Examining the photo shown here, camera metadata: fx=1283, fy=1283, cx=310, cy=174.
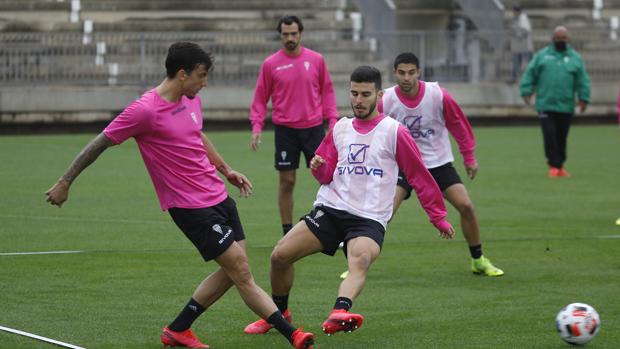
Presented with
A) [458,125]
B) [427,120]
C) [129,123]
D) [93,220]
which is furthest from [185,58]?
[93,220]

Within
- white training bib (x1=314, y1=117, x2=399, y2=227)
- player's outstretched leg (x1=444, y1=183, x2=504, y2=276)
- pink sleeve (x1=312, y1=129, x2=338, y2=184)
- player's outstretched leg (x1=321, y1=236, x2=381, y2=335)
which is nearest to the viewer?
player's outstretched leg (x1=321, y1=236, x2=381, y2=335)

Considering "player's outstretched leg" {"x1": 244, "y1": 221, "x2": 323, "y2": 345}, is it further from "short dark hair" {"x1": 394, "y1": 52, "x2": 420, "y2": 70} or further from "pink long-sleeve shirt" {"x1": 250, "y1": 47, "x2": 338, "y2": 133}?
"pink long-sleeve shirt" {"x1": 250, "y1": 47, "x2": 338, "y2": 133}

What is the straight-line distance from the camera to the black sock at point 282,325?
7869mm

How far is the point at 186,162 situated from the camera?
8.09 meters

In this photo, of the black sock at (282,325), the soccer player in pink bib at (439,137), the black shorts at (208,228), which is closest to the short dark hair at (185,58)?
the black shorts at (208,228)

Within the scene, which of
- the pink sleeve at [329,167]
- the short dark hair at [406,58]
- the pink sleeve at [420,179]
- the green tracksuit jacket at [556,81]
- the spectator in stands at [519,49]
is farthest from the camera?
the spectator in stands at [519,49]

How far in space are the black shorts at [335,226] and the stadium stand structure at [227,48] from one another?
20.6 meters

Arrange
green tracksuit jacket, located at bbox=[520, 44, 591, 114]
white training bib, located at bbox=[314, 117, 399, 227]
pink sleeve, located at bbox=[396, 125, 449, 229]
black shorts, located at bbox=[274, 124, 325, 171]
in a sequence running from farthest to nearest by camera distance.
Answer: green tracksuit jacket, located at bbox=[520, 44, 591, 114] → black shorts, located at bbox=[274, 124, 325, 171] → pink sleeve, located at bbox=[396, 125, 449, 229] → white training bib, located at bbox=[314, 117, 399, 227]

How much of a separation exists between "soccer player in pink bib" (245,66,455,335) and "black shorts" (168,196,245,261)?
55cm

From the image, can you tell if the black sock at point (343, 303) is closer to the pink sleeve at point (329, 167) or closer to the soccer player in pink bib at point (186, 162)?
the soccer player in pink bib at point (186, 162)

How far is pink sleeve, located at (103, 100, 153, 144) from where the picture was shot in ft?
25.8

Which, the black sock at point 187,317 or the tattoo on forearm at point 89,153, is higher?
the tattoo on forearm at point 89,153

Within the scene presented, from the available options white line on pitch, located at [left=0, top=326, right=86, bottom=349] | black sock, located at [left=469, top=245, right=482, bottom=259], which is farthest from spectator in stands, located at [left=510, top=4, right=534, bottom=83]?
white line on pitch, located at [left=0, top=326, right=86, bottom=349]

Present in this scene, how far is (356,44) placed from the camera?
105 ft
